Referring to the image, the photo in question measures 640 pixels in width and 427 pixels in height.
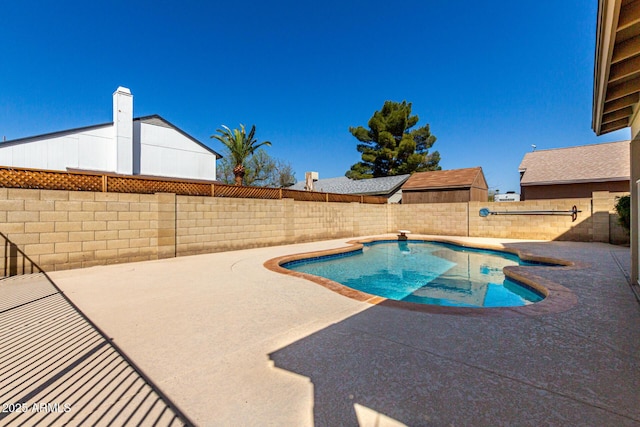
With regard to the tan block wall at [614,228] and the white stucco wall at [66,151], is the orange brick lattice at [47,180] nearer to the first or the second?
the white stucco wall at [66,151]

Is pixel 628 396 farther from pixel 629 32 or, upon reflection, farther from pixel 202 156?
pixel 202 156

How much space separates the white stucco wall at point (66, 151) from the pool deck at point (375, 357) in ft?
41.2

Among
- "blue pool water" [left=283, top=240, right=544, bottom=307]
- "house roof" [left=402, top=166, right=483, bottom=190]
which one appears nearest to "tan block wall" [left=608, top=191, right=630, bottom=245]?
"blue pool water" [left=283, top=240, right=544, bottom=307]

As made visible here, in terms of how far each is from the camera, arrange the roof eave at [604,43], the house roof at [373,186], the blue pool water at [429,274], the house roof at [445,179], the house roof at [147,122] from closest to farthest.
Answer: the roof eave at [604,43] → the blue pool water at [429,274] → the house roof at [147,122] → the house roof at [445,179] → the house roof at [373,186]

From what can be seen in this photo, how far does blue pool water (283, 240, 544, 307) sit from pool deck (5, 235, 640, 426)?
5.20ft

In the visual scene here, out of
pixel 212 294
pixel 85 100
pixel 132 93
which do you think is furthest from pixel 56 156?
pixel 212 294

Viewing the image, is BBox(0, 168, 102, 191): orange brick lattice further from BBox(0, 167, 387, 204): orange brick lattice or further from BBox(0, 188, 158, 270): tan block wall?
BBox(0, 188, 158, 270): tan block wall

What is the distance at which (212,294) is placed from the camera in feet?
15.2

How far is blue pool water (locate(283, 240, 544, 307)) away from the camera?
5.74 meters

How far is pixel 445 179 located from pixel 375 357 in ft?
61.3

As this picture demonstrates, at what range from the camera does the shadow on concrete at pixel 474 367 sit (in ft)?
5.74

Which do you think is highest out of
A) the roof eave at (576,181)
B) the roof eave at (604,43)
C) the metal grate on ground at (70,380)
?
the roof eave at (576,181)

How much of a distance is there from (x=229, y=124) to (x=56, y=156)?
8.65m

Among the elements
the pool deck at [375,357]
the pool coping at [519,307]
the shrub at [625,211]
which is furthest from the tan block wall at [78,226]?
the shrub at [625,211]
